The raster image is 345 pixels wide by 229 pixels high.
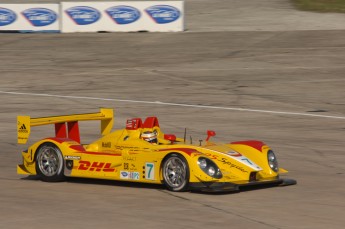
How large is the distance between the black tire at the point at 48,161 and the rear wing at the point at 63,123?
13.9 inches

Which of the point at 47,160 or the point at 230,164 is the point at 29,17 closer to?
the point at 47,160

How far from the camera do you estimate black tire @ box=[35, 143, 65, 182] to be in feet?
51.8

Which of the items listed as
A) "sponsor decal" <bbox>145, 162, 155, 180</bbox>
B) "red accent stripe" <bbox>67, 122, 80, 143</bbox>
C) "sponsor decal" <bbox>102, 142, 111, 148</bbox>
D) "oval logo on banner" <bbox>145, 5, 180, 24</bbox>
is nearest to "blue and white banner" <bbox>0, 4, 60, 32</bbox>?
"oval logo on banner" <bbox>145, 5, 180, 24</bbox>

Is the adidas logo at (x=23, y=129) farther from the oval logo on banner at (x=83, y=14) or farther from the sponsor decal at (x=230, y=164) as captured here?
the oval logo on banner at (x=83, y=14)

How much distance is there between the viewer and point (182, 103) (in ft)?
95.1

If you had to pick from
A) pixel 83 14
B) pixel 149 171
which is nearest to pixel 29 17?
pixel 83 14

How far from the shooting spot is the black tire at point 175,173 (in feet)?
47.2

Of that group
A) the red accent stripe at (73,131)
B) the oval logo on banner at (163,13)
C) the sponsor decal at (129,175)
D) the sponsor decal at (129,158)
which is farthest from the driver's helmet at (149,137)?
the oval logo on banner at (163,13)

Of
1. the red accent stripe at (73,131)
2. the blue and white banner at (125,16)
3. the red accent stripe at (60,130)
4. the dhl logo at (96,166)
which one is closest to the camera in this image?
the dhl logo at (96,166)

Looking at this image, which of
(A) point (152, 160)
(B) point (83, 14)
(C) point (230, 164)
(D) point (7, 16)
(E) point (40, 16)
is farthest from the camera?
(D) point (7, 16)

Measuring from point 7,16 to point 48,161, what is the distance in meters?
35.5

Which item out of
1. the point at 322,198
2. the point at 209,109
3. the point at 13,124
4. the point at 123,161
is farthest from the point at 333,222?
the point at 209,109

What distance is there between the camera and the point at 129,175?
14984 millimetres

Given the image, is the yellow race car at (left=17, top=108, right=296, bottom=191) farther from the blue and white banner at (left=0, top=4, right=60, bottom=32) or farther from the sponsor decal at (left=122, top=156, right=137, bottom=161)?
the blue and white banner at (left=0, top=4, right=60, bottom=32)
